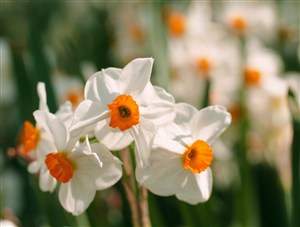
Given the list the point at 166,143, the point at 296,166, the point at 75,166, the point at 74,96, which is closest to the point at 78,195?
the point at 75,166

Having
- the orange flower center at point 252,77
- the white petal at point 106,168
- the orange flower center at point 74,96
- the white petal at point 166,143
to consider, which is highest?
the white petal at point 166,143

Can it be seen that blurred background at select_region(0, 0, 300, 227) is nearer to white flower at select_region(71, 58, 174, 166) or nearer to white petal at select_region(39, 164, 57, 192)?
white petal at select_region(39, 164, 57, 192)

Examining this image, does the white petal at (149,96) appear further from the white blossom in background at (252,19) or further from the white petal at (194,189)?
the white blossom in background at (252,19)

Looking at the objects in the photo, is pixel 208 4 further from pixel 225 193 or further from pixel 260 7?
pixel 225 193

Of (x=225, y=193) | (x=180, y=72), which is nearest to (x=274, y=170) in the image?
(x=225, y=193)

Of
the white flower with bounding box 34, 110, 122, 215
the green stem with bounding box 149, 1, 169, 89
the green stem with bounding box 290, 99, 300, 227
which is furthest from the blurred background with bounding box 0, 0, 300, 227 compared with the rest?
the green stem with bounding box 290, 99, 300, 227

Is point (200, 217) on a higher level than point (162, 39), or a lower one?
lower

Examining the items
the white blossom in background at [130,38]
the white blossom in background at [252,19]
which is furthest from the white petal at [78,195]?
the white blossom in background at [252,19]
